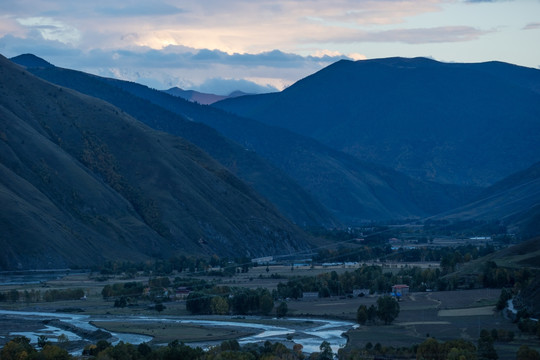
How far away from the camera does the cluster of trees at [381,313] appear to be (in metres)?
106

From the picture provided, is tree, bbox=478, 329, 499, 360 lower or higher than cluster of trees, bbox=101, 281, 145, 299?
lower

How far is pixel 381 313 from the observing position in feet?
347

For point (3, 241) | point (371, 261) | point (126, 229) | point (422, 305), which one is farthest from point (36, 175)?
point (422, 305)

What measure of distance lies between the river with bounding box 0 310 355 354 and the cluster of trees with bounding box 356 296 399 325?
157 cm

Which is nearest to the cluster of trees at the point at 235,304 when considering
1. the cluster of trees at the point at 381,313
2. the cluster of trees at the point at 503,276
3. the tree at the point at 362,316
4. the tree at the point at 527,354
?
the cluster of trees at the point at 381,313

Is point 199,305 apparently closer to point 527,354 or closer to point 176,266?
point 176,266

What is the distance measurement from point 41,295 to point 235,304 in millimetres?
27091

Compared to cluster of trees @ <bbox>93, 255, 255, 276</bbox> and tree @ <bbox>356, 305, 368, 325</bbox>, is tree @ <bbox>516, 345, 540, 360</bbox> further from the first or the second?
cluster of trees @ <bbox>93, 255, 255, 276</bbox>

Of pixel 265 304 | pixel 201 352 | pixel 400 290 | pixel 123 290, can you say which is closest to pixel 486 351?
pixel 201 352

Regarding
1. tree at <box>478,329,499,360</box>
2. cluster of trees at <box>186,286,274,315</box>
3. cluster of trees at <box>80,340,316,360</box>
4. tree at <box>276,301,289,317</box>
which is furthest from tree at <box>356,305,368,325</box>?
tree at <box>478,329,499,360</box>

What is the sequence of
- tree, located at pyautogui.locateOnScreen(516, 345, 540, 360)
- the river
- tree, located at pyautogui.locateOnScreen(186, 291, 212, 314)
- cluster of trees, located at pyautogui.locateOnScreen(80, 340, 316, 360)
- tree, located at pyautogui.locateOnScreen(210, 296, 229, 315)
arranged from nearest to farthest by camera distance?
tree, located at pyautogui.locateOnScreen(516, 345, 540, 360) < cluster of trees, located at pyautogui.locateOnScreen(80, 340, 316, 360) < the river < tree, located at pyautogui.locateOnScreen(186, 291, 212, 314) < tree, located at pyautogui.locateOnScreen(210, 296, 229, 315)

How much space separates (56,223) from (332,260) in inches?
2142

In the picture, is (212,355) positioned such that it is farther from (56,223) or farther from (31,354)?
(56,223)

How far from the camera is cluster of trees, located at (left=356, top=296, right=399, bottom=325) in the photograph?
10550 cm
